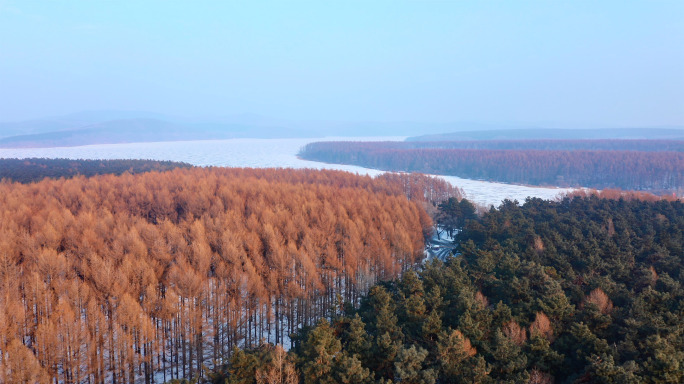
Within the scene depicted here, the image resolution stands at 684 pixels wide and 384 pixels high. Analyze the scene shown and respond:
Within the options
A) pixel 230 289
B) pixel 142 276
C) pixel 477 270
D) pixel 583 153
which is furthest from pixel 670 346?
pixel 583 153

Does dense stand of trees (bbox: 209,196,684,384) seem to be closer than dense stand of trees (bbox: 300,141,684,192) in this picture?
Yes

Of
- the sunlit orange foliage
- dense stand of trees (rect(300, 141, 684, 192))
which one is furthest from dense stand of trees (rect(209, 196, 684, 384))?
dense stand of trees (rect(300, 141, 684, 192))

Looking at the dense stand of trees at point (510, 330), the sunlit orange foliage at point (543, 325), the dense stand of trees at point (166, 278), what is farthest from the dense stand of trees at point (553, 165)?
the sunlit orange foliage at point (543, 325)

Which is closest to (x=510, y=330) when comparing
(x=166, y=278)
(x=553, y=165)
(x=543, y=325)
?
(x=543, y=325)

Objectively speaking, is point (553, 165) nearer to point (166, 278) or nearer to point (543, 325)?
point (543, 325)

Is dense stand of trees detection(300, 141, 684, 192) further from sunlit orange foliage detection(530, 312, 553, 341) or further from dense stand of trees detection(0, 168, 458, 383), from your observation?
sunlit orange foliage detection(530, 312, 553, 341)

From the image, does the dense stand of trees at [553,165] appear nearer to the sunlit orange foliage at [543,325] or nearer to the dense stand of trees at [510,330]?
the dense stand of trees at [510,330]
